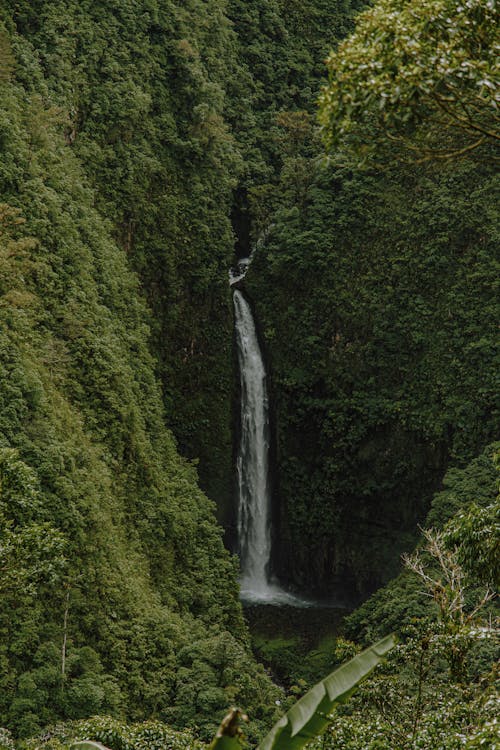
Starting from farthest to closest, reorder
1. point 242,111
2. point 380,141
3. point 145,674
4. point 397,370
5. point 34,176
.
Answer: point 242,111, point 397,370, point 34,176, point 145,674, point 380,141

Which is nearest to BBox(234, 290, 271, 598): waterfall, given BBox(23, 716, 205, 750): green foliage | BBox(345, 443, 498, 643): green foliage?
BBox(345, 443, 498, 643): green foliage

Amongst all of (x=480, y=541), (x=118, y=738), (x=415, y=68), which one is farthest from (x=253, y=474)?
(x=415, y=68)

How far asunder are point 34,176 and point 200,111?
7349 mm

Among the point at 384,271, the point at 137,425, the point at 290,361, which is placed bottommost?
the point at 137,425

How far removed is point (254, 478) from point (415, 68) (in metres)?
15.8

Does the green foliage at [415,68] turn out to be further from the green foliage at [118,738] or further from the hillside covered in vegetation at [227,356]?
the green foliage at [118,738]

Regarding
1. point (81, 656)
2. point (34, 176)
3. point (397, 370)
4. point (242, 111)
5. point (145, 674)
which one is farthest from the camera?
point (242, 111)

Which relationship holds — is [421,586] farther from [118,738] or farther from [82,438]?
[118,738]

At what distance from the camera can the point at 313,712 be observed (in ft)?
11.4

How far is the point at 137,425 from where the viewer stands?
14742 millimetres

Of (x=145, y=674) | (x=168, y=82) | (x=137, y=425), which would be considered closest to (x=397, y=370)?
(x=137, y=425)

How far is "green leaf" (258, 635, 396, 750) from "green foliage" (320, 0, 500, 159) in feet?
13.6

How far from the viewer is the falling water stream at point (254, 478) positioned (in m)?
20.4

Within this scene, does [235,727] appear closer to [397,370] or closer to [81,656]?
[81,656]
